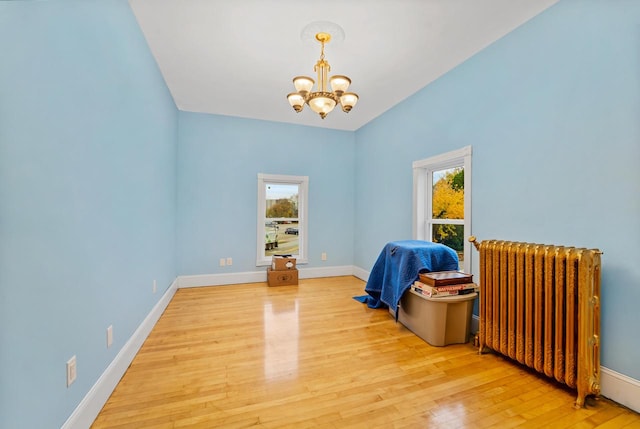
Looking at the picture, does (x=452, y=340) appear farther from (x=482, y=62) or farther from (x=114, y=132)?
(x=114, y=132)

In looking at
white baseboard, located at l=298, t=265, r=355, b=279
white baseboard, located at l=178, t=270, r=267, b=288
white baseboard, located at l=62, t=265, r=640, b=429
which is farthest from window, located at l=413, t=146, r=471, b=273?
white baseboard, located at l=178, t=270, r=267, b=288

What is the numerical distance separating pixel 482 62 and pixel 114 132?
3.22 metres

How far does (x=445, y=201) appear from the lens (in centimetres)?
341

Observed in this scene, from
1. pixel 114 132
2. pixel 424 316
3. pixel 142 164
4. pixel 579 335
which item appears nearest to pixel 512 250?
pixel 579 335

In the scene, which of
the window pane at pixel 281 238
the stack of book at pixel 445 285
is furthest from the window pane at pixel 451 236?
the window pane at pixel 281 238

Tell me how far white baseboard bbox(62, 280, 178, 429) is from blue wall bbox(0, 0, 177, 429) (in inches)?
2.0

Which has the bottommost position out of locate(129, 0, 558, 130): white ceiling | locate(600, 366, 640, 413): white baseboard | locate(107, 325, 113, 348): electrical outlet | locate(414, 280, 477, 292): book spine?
locate(600, 366, 640, 413): white baseboard

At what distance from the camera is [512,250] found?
2076 mm

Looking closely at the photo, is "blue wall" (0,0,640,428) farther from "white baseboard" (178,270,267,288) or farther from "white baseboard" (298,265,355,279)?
"white baseboard" (298,265,355,279)

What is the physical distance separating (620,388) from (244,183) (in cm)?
454

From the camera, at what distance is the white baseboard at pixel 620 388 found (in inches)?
64.3

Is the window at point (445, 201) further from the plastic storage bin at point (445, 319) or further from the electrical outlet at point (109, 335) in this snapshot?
the electrical outlet at point (109, 335)

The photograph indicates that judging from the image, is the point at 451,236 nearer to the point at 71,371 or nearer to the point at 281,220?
the point at 281,220

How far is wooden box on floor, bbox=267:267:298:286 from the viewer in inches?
172
